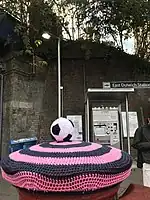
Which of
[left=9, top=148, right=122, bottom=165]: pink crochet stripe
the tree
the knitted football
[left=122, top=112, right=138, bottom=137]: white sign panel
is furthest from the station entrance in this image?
[left=9, top=148, right=122, bottom=165]: pink crochet stripe

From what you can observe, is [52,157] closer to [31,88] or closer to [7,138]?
[7,138]

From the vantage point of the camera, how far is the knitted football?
103 centimetres

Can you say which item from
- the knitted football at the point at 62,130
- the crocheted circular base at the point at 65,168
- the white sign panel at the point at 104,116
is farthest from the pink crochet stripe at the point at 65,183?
the white sign panel at the point at 104,116

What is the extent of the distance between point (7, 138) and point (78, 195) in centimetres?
620

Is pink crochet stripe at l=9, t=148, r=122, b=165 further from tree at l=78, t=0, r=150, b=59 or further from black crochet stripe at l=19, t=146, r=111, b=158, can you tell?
tree at l=78, t=0, r=150, b=59

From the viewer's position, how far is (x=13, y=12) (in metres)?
6.76

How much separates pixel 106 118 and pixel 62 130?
5.82m

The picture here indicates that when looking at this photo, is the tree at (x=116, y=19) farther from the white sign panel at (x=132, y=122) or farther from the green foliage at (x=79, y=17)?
the white sign panel at (x=132, y=122)

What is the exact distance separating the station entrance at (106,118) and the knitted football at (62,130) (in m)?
5.57

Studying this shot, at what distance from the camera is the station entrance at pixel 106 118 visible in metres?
6.75

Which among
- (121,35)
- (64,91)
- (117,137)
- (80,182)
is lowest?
(117,137)

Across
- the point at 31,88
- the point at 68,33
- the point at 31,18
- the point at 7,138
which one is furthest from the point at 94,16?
the point at 7,138

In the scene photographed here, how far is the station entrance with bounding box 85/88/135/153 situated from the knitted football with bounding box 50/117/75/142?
5.57 metres

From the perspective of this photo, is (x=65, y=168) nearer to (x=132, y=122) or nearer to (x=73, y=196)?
(x=73, y=196)
